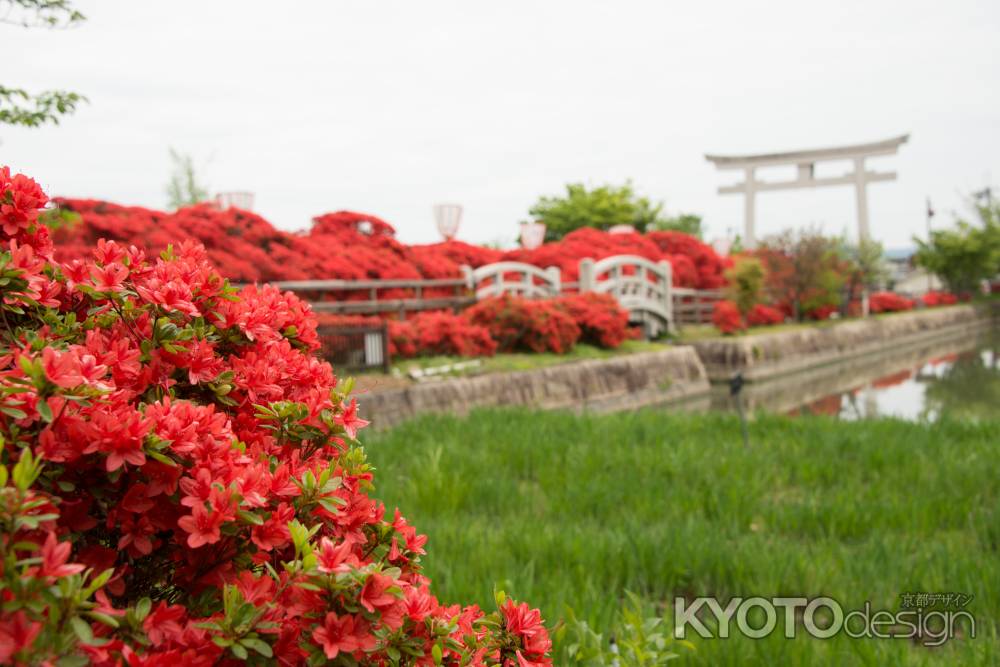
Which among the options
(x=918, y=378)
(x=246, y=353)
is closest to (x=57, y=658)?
(x=246, y=353)

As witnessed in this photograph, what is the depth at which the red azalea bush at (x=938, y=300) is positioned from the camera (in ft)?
98.4

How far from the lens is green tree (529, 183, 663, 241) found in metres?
30.2

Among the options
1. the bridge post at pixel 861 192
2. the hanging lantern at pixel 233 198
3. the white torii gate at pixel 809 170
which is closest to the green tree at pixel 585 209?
the white torii gate at pixel 809 170

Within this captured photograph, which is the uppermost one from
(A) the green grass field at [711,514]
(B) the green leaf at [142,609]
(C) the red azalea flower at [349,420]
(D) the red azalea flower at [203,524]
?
(C) the red azalea flower at [349,420]

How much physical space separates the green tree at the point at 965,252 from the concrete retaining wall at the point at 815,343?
4.81 m

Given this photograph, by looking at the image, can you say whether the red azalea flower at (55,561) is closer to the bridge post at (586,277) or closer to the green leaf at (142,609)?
the green leaf at (142,609)

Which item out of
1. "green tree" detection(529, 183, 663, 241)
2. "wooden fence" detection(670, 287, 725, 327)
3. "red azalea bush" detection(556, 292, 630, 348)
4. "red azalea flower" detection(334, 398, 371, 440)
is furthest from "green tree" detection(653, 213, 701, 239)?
"red azalea flower" detection(334, 398, 371, 440)

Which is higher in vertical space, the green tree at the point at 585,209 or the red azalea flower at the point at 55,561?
the green tree at the point at 585,209

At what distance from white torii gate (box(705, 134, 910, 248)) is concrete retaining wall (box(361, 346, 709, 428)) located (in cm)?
1542

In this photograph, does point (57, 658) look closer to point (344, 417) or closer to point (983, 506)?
point (344, 417)

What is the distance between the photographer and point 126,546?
39.9 inches

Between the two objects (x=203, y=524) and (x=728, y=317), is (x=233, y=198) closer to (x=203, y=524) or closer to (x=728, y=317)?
(x=728, y=317)

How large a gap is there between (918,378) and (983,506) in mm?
11644

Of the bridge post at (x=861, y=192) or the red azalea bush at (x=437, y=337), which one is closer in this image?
the red azalea bush at (x=437, y=337)
